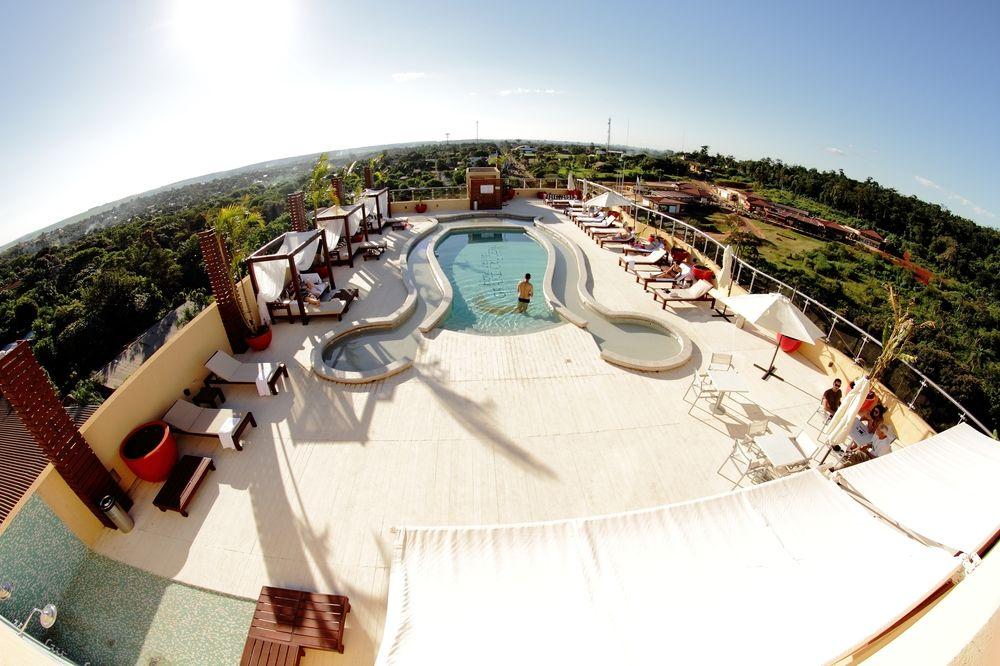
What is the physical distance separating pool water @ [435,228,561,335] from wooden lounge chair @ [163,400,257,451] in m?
5.01

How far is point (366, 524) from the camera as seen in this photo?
17.1 feet

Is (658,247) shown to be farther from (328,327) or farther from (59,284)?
(59,284)

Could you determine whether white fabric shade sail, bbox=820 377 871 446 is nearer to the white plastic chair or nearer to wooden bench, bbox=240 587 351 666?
the white plastic chair

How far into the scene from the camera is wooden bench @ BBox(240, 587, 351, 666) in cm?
391

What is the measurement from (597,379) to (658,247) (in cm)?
827

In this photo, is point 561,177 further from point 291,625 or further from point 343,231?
point 291,625

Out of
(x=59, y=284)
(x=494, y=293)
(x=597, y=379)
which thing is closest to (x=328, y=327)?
(x=494, y=293)

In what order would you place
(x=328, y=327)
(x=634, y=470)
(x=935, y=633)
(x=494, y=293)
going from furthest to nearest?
(x=494, y=293)
(x=328, y=327)
(x=634, y=470)
(x=935, y=633)

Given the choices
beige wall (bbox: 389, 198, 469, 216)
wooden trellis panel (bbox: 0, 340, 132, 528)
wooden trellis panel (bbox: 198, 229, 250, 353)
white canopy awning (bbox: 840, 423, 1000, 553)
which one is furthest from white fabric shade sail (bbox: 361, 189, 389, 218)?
white canopy awning (bbox: 840, 423, 1000, 553)

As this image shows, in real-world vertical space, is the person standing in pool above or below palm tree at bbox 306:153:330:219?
below

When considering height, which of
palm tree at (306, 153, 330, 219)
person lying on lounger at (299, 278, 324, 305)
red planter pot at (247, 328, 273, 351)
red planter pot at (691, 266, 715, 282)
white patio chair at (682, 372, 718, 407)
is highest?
palm tree at (306, 153, 330, 219)

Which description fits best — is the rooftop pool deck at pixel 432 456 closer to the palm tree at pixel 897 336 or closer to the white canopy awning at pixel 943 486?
the palm tree at pixel 897 336

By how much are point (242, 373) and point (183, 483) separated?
254 centimetres

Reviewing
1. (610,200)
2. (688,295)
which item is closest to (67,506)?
(688,295)
